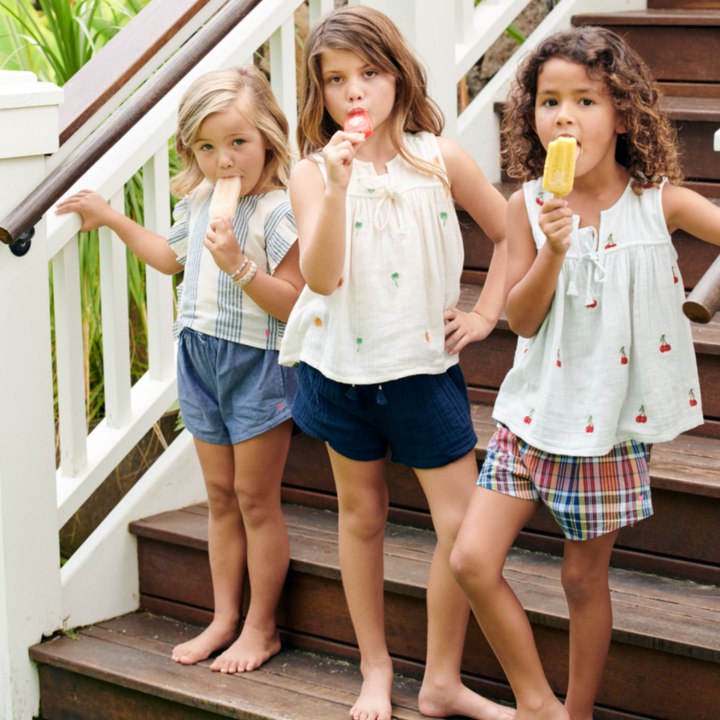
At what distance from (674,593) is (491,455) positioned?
24.1 inches

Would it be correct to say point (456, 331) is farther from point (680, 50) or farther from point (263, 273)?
point (680, 50)

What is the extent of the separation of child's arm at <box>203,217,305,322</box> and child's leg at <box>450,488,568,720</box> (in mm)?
620

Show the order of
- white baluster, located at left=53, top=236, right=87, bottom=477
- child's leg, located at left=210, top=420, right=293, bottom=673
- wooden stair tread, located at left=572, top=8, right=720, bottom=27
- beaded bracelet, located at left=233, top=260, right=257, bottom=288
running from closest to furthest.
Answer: beaded bracelet, located at left=233, top=260, right=257, bottom=288, child's leg, located at left=210, top=420, right=293, bottom=673, white baluster, located at left=53, top=236, right=87, bottom=477, wooden stair tread, located at left=572, top=8, right=720, bottom=27

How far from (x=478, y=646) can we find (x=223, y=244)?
1.06 m

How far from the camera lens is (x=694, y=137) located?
2834 mm

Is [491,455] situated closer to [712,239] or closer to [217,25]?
[712,239]

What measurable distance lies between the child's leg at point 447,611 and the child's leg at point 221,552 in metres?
0.57

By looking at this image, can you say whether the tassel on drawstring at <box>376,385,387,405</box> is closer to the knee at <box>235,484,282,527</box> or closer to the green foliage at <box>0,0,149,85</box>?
the knee at <box>235,484,282,527</box>

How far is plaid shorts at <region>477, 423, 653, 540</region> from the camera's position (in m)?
1.75

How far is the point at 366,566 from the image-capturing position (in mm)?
2076

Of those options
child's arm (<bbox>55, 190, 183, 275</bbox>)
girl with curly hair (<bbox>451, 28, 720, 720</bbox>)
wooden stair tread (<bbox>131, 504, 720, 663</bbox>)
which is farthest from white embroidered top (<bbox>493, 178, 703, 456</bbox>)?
child's arm (<bbox>55, 190, 183, 275</bbox>)

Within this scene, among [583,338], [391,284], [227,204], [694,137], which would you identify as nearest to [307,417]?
[391,284]

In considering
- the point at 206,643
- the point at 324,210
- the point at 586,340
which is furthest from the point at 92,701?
the point at 586,340

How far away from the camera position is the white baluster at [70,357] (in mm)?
2449
